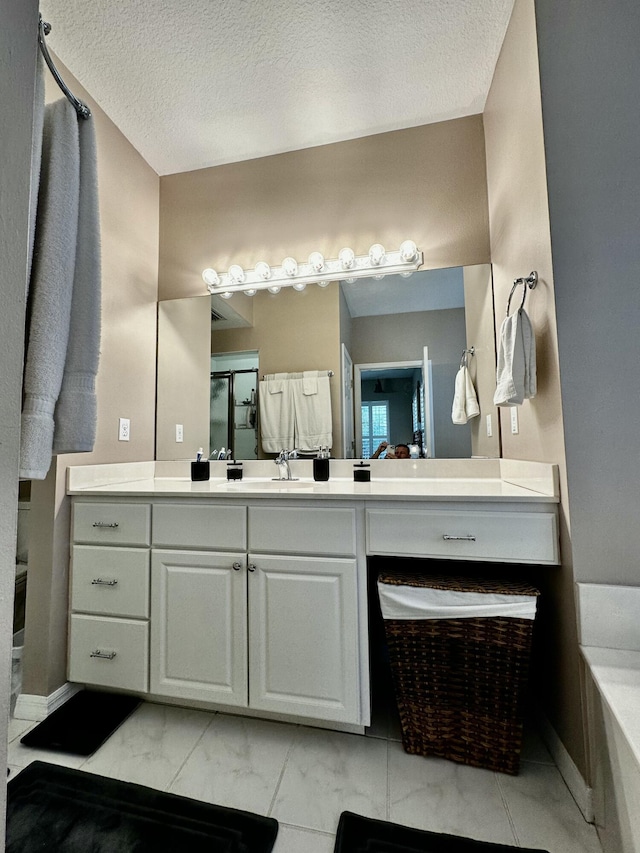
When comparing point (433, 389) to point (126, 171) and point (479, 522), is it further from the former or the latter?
point (126, 171)

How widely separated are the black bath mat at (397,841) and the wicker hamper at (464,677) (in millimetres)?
239

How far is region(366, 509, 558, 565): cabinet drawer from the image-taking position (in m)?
1.13

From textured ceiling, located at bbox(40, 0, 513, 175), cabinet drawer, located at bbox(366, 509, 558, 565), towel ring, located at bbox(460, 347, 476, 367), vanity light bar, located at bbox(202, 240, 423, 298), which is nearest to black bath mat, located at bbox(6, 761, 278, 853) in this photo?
cabinet drawer, located at bbox(366, 509, 558, 565)

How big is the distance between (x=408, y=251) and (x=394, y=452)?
38.9 inches

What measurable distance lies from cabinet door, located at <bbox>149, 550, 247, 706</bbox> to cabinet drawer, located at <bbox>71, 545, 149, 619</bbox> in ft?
0.17

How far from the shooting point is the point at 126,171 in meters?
1.94

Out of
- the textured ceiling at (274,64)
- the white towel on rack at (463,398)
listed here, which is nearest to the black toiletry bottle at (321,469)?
the white towel on rack at (463,398)

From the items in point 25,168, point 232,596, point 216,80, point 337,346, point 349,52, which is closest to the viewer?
point 25,168

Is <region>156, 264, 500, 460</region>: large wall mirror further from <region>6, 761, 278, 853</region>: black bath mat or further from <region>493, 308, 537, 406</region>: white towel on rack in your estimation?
<region>6, 761, 278, 853</region>: black bath mat

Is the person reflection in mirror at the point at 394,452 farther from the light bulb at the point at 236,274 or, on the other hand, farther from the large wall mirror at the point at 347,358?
the light bulb at the point at 236,274

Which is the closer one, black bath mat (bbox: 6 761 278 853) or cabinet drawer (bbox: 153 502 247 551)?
black bath mat (bbox: 6 761 278 853)

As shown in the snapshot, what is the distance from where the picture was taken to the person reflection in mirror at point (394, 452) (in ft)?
5.96

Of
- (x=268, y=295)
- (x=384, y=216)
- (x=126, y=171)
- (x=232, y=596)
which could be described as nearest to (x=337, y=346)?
(x=268, y=295)

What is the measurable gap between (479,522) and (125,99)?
2.38 metres
